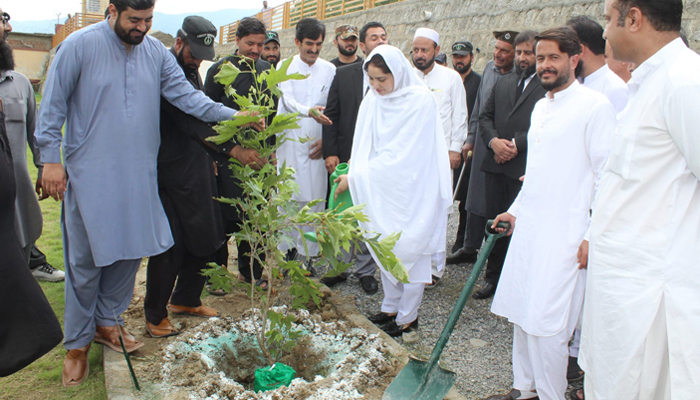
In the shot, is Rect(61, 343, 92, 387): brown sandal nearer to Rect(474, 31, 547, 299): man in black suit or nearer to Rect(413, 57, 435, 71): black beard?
Rect(474, 31, 547, 299): man in black suit

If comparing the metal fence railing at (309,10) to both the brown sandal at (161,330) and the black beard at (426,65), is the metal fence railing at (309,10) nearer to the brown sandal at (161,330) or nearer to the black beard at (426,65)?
the black beard at (426,65)

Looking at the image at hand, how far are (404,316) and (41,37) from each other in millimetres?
26730

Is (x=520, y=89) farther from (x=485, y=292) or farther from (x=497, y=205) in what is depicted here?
(x=485, y=292)

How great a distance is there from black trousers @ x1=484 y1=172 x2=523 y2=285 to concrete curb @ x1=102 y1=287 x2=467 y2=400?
125cm

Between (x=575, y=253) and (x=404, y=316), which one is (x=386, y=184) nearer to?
(x=404, y=316)

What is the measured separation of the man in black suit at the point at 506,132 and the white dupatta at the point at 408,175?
2.60 feet

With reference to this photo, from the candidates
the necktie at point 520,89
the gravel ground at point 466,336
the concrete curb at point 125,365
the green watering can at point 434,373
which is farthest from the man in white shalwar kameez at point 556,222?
the necktie at point 520,89

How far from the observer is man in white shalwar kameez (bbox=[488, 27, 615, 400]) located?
2471 millimetres

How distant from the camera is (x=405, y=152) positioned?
132 inches

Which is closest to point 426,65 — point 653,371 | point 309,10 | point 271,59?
point 271,59

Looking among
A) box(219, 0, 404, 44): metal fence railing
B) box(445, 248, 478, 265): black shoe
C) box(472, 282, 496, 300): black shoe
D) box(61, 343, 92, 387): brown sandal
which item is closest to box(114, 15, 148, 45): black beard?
box(61, 343, 92, 387): brown sandal

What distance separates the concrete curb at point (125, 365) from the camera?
2646 mm

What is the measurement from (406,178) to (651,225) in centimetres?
176

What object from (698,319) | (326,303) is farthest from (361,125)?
(698,319)
